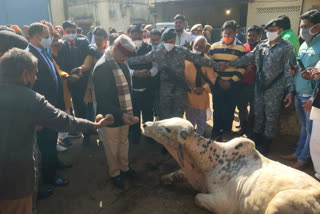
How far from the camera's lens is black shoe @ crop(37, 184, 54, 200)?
3.36m

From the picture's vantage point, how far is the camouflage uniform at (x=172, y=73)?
4289mm

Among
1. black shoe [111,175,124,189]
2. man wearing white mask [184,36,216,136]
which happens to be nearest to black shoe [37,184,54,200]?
black shoe [111,175,124,189]

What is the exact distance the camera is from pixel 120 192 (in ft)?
11.4

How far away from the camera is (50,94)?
11.8 ft

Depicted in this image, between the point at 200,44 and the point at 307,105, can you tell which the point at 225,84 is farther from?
the point at 307,105

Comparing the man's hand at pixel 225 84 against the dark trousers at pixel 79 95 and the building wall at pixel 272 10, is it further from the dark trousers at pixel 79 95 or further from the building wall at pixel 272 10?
the building wall at pixel 272 10

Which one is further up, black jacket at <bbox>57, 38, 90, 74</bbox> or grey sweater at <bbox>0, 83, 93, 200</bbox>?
black jacket at <bbox>57, 38, 90, 74</bbox>

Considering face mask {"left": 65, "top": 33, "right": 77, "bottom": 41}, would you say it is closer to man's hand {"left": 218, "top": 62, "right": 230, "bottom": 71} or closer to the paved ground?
the paved ground

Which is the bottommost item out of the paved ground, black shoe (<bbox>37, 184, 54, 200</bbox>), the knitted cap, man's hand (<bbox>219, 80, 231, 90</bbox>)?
the paved ground

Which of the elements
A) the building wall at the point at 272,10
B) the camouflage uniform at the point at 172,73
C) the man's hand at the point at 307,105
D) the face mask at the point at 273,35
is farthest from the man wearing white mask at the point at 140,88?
the building wall at the point at 272,10

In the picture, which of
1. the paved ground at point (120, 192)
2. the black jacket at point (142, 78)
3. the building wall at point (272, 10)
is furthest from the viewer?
the building wall at point (272, 10)

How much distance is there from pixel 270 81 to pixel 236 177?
2.12 metres

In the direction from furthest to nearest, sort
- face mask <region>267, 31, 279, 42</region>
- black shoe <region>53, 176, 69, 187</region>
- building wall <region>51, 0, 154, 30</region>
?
building wall <region>51, 0, 154, 30</region>, face mask <region>267, 31, 279, 42</region>, black shoe <region>53, 176, 69, 187</region>

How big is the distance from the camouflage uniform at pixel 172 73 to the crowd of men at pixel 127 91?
2 centimetres
